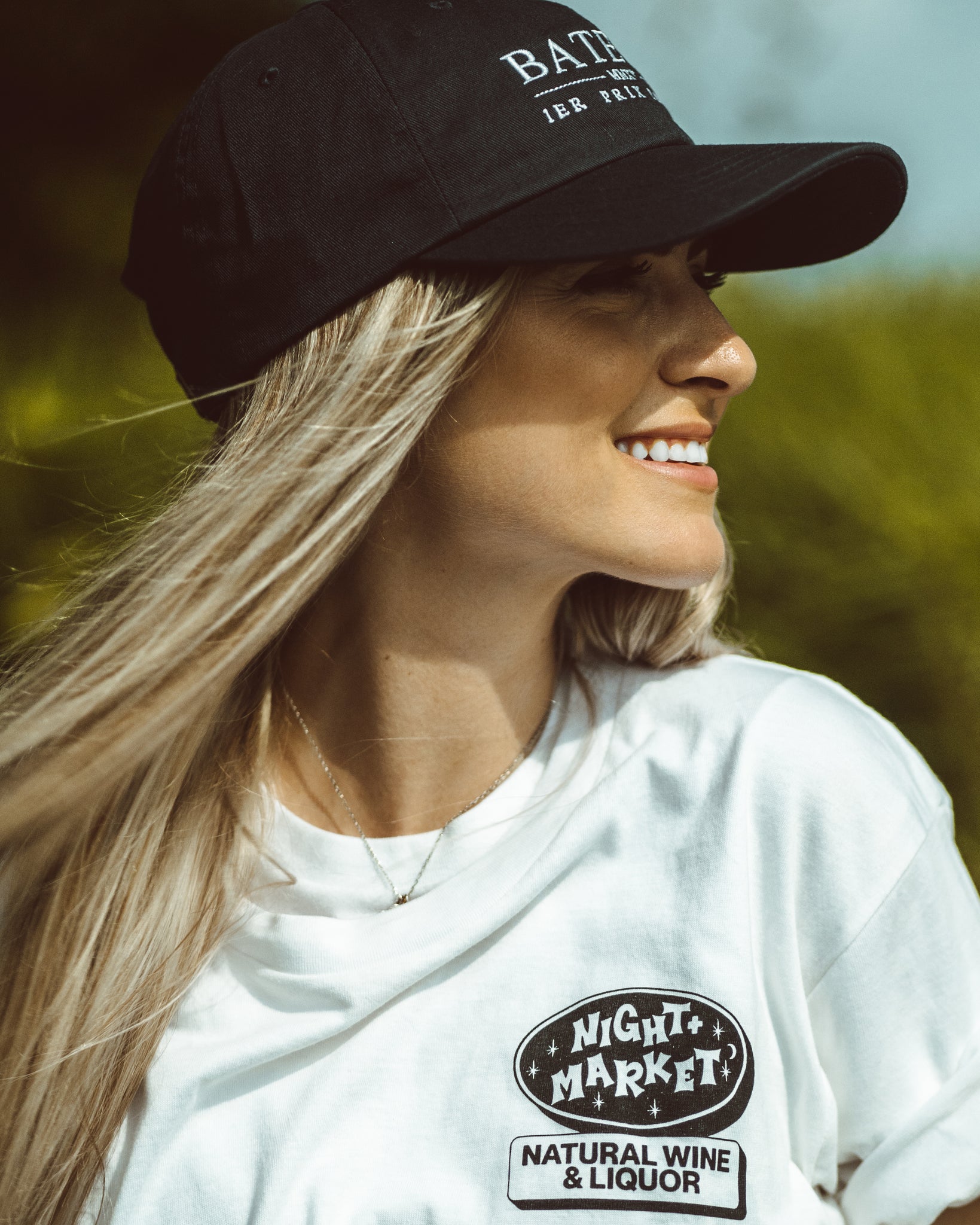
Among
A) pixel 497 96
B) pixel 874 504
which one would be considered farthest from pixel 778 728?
pixel 497 96

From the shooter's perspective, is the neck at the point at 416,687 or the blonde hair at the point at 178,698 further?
the neck at the point at 416,687

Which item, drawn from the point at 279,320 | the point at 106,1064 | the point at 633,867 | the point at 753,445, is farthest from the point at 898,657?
the point at 106,1064

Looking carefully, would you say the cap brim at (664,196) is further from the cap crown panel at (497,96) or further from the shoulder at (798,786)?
the shoulder at (798,786)

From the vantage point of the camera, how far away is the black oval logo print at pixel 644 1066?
1324 millimetres

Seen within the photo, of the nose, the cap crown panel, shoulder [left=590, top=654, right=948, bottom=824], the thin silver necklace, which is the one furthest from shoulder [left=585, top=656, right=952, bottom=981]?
the cap crown panel

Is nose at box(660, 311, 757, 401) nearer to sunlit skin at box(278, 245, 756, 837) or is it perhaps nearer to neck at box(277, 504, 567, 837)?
sunlit skin at box(278, 245, 756, 837)

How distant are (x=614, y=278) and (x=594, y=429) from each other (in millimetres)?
198

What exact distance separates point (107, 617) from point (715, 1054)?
3.34ft

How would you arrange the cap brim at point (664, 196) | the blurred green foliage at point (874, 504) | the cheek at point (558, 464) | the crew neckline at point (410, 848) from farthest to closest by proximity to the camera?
the blurred green foliage at point (874, 504), the crew neckline at point (410, 848), the cheek at point (558, 464), the cap brim at point (664, 196)

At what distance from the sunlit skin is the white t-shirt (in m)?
0.20

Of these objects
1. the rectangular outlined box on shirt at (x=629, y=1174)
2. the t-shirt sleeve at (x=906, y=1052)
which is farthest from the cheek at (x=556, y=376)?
the rectangular outlined box on shirt at (x=629, y=1174)

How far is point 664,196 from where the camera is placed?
1.29 m

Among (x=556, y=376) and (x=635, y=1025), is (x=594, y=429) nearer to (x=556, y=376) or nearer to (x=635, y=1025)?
(x=556, y=376)

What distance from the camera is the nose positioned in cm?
141
